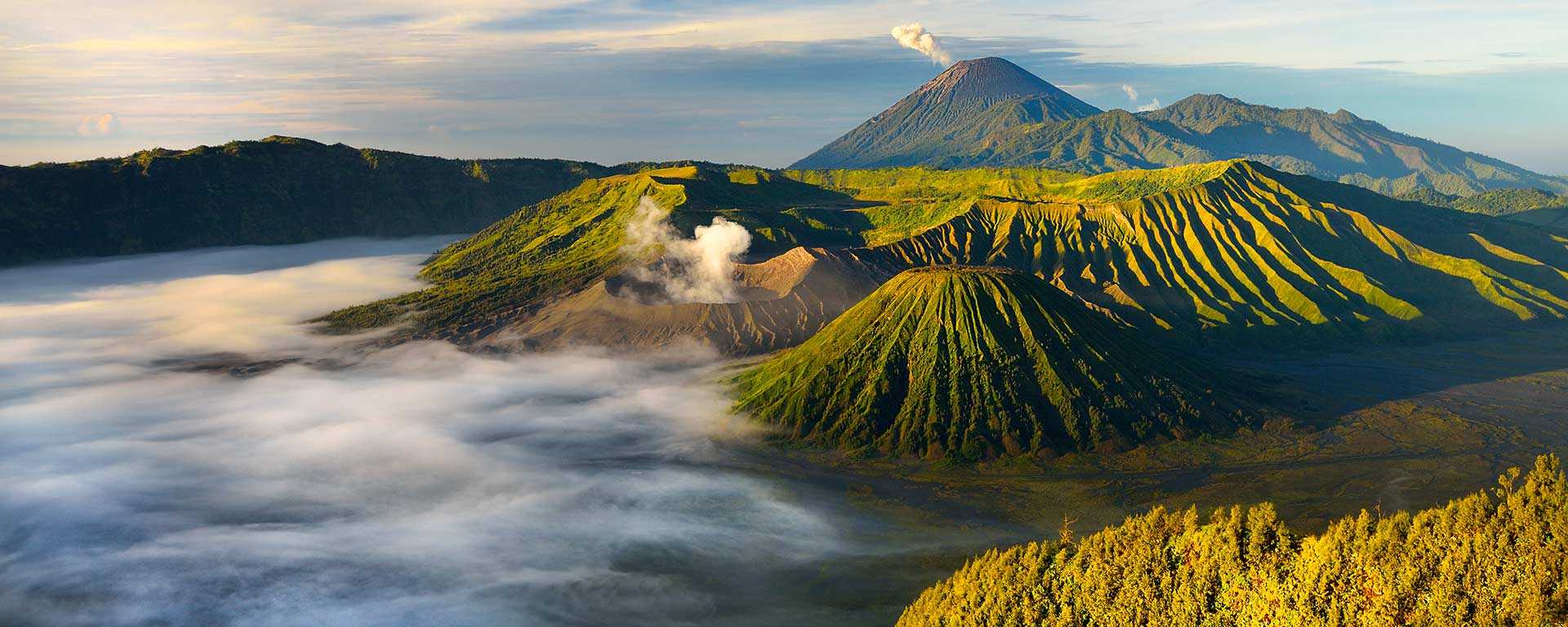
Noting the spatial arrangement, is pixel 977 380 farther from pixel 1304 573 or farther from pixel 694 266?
pixel 694 266

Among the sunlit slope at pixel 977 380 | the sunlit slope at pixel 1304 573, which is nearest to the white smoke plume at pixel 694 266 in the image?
the sunlit slope at pixel 977 380

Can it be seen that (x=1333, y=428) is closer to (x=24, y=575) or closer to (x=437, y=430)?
(x=437, y=430)

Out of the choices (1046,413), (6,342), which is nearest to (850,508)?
(1046,413)

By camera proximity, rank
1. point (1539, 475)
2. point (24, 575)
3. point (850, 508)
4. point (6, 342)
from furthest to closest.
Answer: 1. point (6, 342)
2. point (850, 508)
3. point (24, 575)
4. point (1539, 475)

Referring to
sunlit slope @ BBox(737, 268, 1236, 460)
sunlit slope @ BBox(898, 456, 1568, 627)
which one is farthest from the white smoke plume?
sunlit slope @ BBox(898, 456, 1568, 627)

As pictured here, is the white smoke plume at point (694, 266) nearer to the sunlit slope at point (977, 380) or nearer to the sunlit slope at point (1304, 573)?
the sunlit slope at point (977, 380)

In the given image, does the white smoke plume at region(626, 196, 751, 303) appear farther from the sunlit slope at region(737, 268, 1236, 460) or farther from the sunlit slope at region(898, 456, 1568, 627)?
the sunlit slope at region(898, 456, 1568, 627)

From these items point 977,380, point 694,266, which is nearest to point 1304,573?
point 977,380
